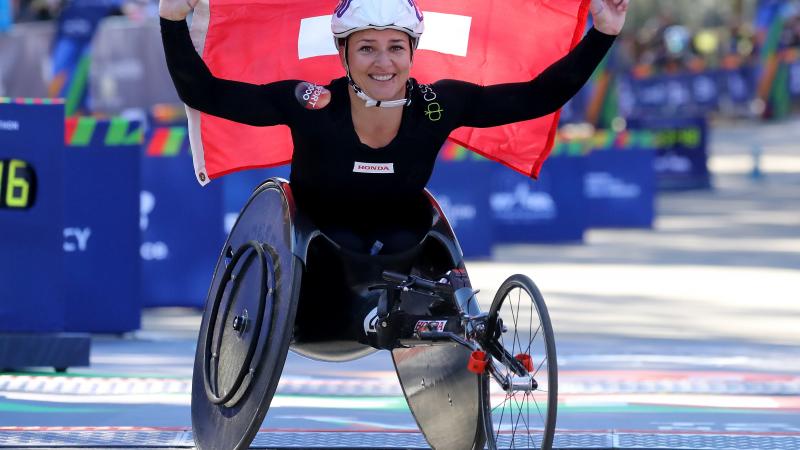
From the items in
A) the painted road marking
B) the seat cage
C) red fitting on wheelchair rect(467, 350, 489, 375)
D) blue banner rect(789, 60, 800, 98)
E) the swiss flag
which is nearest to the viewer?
red fitting on wheelchair rect(467, 350, 489, 375)

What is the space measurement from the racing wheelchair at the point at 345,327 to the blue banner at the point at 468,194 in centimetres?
813

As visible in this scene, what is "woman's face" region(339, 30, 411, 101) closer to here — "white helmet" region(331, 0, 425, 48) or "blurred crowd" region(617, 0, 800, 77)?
"white helmet" region(331, 0, 425, 48)

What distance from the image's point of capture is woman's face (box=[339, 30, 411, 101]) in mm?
5789

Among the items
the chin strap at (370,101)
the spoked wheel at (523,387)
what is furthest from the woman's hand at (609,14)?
the spoked wheel at (523,387)

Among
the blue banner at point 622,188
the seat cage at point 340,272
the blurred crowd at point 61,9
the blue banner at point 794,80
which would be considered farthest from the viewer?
the blue banner at point 794,80

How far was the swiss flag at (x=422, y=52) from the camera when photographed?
680cm

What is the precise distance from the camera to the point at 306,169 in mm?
5949

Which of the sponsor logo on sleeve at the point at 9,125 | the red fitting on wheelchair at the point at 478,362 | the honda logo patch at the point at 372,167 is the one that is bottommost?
the red fitting on wheelchair at the point at 478,362

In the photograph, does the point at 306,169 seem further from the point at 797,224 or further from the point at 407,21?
the point at 797,224

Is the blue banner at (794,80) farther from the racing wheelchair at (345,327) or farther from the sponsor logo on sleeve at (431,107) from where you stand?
the sponsor logo on sleeve at (431,107)

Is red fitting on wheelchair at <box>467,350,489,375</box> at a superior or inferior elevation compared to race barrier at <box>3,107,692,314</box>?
inferior

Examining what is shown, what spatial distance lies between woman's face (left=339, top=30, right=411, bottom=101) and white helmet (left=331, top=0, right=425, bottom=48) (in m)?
0.03

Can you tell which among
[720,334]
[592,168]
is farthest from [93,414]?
[592,168]

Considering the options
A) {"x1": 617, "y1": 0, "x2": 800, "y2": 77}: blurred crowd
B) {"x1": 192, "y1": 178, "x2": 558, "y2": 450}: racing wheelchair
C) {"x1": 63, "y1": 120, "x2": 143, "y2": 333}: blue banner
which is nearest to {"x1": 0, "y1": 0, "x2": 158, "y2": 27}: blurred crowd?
{"x1": 617, "y1": 0, "x2": 800, "y2": 77}: blurred crowd
